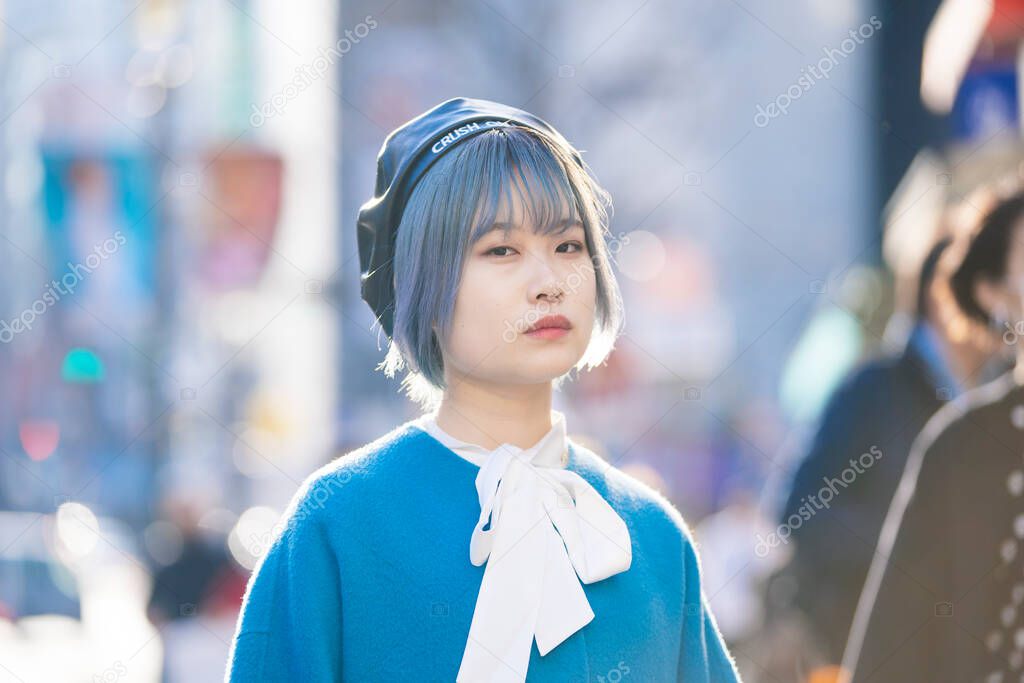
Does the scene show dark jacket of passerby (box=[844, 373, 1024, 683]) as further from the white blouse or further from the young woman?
the white blouse

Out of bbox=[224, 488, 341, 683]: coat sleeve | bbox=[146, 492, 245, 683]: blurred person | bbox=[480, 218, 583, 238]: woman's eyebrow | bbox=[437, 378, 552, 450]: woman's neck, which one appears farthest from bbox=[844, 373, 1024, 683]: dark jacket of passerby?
bbox=[146, 492, 245, 683]: blurred person

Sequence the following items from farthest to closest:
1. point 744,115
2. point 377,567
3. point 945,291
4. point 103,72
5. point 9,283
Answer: point 744,115, point 9,283, point 103,72, point 945,291, point 377,567

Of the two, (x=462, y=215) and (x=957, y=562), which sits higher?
(x=462, y=215)

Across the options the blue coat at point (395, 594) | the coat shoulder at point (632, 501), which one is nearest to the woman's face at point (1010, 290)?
the coat shoulder at point (632, 501)

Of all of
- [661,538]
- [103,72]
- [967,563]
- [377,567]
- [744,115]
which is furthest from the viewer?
[744,115]

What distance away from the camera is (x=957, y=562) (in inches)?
111

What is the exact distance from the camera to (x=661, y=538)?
233 centimetres

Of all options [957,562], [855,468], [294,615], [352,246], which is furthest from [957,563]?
[352,246]

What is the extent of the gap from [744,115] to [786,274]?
3.31 metres

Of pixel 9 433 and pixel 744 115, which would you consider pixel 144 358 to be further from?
pixel 744 115

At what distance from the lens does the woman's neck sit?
7.37 feet

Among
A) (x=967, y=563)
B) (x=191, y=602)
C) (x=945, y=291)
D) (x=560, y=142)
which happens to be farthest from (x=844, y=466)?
(x=191, y=602)

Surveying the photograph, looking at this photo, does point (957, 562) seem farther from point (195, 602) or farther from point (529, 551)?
point (195, 602)

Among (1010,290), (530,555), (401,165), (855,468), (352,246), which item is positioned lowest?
(530,555)
